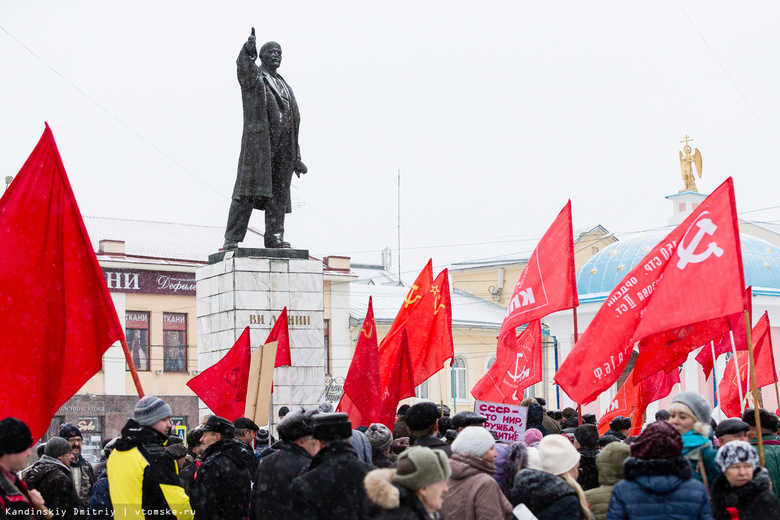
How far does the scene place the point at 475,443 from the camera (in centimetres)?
595

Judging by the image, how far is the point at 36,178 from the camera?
6.73 metres

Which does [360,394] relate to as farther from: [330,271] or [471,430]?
[330,271]

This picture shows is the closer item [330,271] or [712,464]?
[712,464]

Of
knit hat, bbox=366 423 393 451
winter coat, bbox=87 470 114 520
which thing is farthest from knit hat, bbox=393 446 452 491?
knit hat, bbox=366 423 393 451

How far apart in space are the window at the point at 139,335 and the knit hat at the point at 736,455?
31.2 meters

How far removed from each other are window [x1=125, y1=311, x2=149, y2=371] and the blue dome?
13.8 m

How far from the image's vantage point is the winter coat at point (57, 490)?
727cm

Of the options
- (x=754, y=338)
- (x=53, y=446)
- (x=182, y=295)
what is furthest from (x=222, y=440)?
(x=182, y=295)

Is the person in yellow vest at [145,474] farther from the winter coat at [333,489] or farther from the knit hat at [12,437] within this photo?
the winter coat at [333,489]

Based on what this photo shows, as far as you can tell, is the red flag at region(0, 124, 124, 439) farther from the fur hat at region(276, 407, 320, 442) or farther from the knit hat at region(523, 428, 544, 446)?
the knit hat at region(523, 428, 544, 446)

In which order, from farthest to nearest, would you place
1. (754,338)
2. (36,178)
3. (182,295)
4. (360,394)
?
(182,295) < (754,338) < (360,394) < (36,178)

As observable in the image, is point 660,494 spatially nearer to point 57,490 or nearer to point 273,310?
point 57,490

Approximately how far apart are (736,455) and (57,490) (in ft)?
14.1

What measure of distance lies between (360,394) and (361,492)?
5203mm
